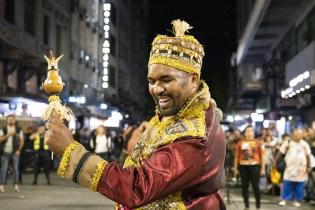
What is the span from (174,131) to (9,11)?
79.0 ft

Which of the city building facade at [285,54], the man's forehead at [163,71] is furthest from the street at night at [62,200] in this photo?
the man's forehead at [163,71]

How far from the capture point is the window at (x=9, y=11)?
25.0 meters

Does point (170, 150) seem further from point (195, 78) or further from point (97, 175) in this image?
point (195, 78)

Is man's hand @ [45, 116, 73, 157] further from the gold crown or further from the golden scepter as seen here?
the gold crown

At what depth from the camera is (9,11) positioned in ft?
83.5

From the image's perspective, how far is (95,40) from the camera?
48438 millimetres

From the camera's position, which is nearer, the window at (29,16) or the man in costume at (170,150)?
the man in costume at (170,150)

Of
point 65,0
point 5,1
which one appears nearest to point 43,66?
point 5,1

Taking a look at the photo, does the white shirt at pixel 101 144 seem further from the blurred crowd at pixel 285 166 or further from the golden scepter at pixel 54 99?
the golden scepter at pixel 54 99

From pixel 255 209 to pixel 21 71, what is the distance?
17890 millimetres

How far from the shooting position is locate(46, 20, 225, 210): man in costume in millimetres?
2352

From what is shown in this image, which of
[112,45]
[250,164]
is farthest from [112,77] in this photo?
[250,164]

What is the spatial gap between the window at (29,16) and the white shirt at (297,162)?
17537 mm

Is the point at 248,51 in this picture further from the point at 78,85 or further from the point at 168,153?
the point at 168,153
